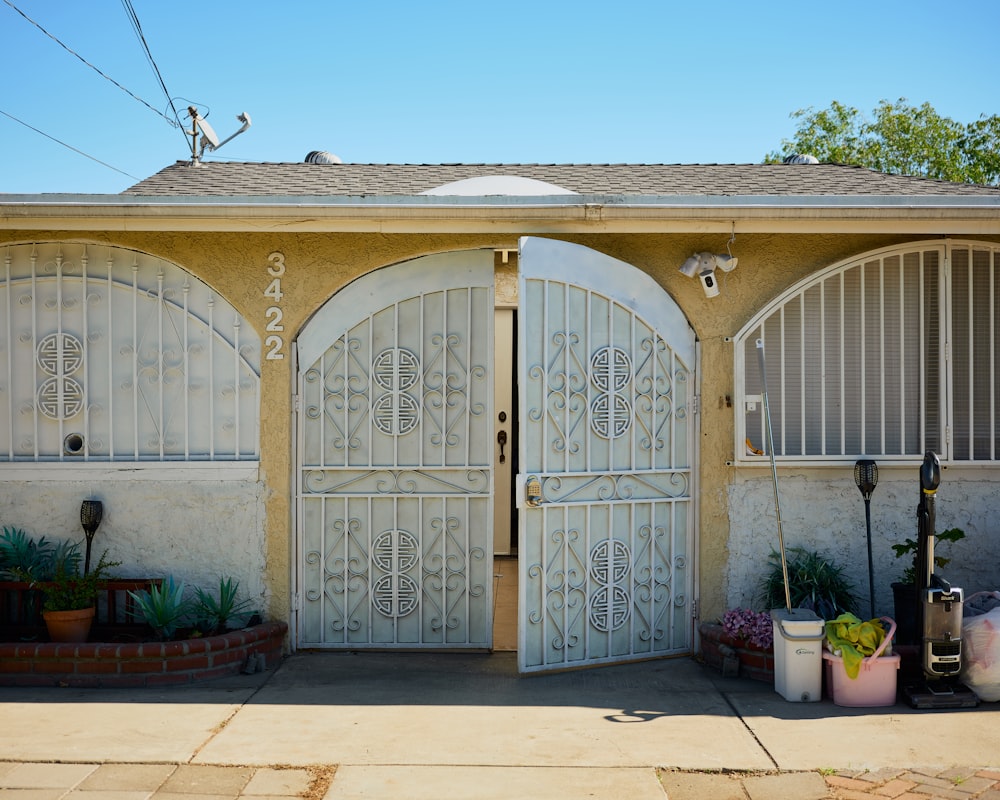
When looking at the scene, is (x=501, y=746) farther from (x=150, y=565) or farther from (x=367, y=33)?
(x=367, y=33)

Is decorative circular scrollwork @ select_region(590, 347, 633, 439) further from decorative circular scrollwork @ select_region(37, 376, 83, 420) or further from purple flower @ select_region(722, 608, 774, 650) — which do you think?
decorative circular scrollwork @ select_region(37, 376, 83, 420)

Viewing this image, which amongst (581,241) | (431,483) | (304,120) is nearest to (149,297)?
(431,483)

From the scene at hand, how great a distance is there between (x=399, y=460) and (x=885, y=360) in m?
3.32

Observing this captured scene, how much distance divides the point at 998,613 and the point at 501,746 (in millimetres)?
2974

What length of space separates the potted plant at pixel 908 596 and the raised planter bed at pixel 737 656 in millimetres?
892

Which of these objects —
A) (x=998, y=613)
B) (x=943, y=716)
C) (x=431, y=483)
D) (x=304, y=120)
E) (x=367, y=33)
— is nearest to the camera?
(x=943, y=716)

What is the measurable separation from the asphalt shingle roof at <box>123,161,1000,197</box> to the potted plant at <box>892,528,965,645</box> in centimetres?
230

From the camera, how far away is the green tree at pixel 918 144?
26547 mm

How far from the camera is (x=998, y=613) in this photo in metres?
5.42

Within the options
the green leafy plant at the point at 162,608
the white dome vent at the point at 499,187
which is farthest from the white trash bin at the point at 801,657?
the green leafy plant at the point at 162,608

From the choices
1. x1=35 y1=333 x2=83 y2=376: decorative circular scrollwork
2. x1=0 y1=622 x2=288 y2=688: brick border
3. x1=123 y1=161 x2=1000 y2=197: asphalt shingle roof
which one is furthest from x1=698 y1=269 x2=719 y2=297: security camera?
x1=35 y1=333 x2=83 y2=376: decorative circular scrollwork

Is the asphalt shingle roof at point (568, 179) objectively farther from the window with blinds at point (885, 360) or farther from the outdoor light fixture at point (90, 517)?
the outdoor light fixture at point (90, 517)

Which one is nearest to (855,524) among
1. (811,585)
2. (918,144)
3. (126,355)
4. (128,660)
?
(811,585)

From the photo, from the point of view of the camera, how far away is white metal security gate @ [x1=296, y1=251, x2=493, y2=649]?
6.33m
